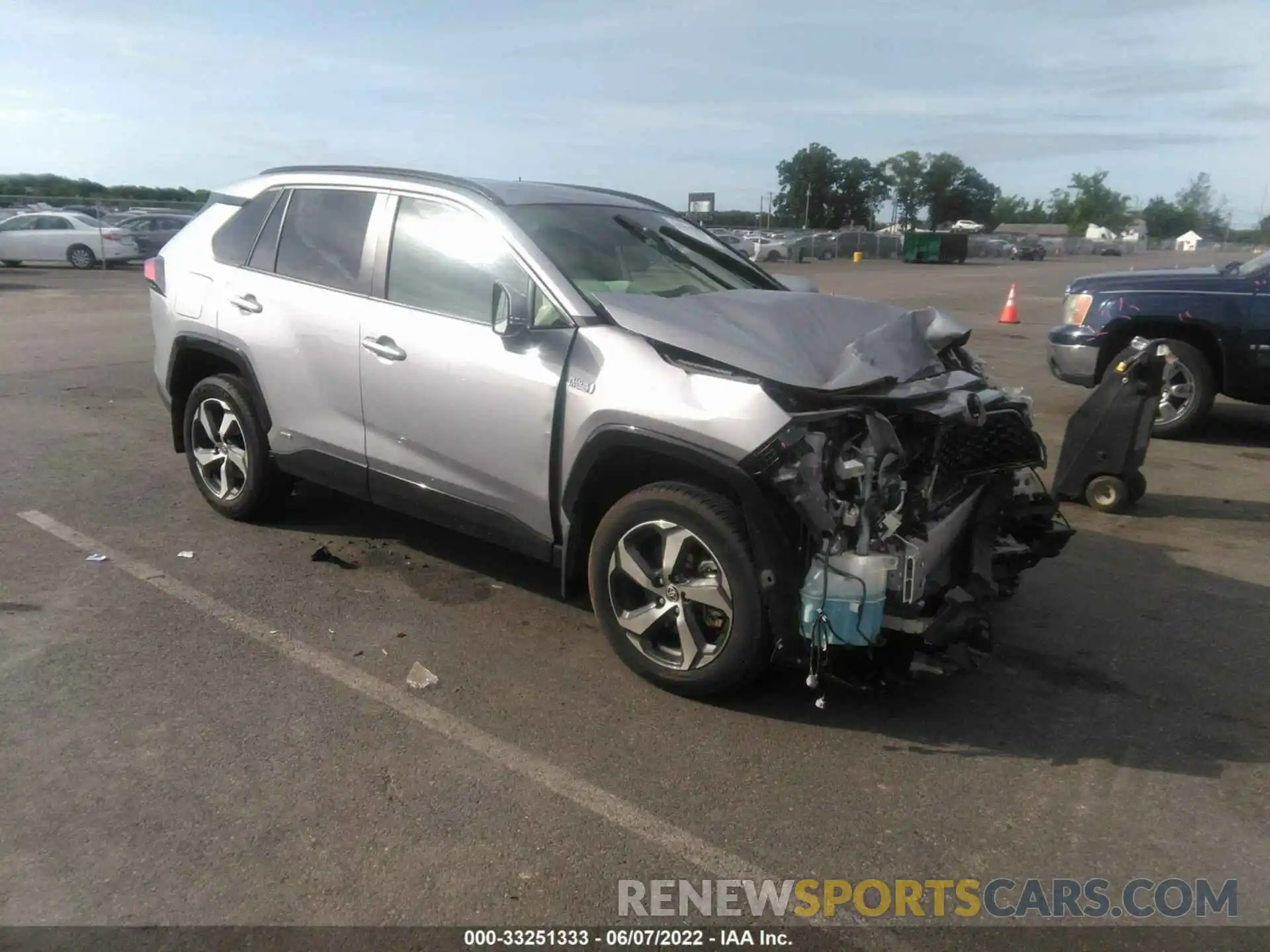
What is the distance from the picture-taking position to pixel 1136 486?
6523 millimetres

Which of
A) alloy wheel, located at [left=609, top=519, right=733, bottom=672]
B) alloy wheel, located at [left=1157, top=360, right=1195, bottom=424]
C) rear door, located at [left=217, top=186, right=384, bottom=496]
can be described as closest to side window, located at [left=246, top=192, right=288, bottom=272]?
rear door, located at [left=217, top=186, right=384, bottom=496]

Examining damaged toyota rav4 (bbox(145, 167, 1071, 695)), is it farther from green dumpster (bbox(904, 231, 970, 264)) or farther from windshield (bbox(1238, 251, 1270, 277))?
green dumpster (bbox(904, 231, 970, 264))

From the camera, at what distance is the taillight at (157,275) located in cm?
587

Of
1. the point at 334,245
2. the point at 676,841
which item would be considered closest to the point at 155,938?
the point at 676,841

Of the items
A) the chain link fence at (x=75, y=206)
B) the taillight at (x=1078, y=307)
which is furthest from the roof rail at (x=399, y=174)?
the chain link fence at (x=75, y=206)

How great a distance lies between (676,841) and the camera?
3092 mm

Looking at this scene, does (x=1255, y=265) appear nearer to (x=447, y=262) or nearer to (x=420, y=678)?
(x=447, y=262)

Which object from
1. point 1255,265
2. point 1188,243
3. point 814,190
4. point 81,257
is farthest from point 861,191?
point 1255,265

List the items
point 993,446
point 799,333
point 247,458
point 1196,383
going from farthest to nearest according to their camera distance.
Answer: point 1196,383 → point 247,458 → point 993,446 → point 799,333

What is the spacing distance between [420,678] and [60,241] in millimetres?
27142

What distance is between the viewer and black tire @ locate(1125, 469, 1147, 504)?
21.3ft

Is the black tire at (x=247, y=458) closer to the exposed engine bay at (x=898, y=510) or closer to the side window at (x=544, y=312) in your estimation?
the side window at (x=544, y=312)

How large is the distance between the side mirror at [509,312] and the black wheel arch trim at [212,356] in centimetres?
181

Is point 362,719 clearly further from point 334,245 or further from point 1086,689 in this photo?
point 1086,689
